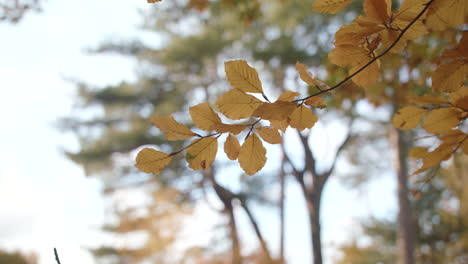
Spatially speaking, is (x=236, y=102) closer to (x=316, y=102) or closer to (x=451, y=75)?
(x=316, y=102)

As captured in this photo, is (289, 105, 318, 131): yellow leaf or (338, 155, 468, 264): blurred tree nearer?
(289, 105, 318, 131): yellow leaf

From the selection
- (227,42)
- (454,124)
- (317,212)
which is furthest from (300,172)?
(227,42)

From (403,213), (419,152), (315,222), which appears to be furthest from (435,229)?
(419,152)

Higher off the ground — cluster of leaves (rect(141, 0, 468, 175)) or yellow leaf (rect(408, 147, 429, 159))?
cluster of leaves (rect(141, 0, 468, 175))

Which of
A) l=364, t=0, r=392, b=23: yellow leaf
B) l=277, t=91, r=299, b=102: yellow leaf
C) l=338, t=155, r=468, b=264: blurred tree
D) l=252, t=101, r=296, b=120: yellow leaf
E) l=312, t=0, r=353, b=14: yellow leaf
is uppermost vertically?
l=312, t=0, r=353, b=14: yellow leaf

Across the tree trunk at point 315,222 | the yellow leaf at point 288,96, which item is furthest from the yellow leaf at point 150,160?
the tree trunk at point 315,222

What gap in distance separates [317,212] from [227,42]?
18.8ft

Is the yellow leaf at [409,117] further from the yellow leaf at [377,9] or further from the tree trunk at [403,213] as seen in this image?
the tree trunk at [403,213]

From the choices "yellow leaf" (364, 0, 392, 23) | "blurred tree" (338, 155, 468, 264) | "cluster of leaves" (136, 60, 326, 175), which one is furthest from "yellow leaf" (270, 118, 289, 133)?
"blurred tree" (338, 155, 468, 264)

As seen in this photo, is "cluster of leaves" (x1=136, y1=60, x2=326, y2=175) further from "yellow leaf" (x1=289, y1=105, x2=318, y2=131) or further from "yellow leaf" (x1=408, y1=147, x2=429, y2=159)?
"yellow leaf" (x1=408, y1=147, x2=429, y2=159)

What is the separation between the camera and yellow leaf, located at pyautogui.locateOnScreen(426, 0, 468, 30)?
11.0 inches

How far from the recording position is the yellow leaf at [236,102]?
0.90 feet

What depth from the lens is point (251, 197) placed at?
7605mm

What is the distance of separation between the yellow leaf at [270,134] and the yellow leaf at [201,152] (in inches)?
1.6
